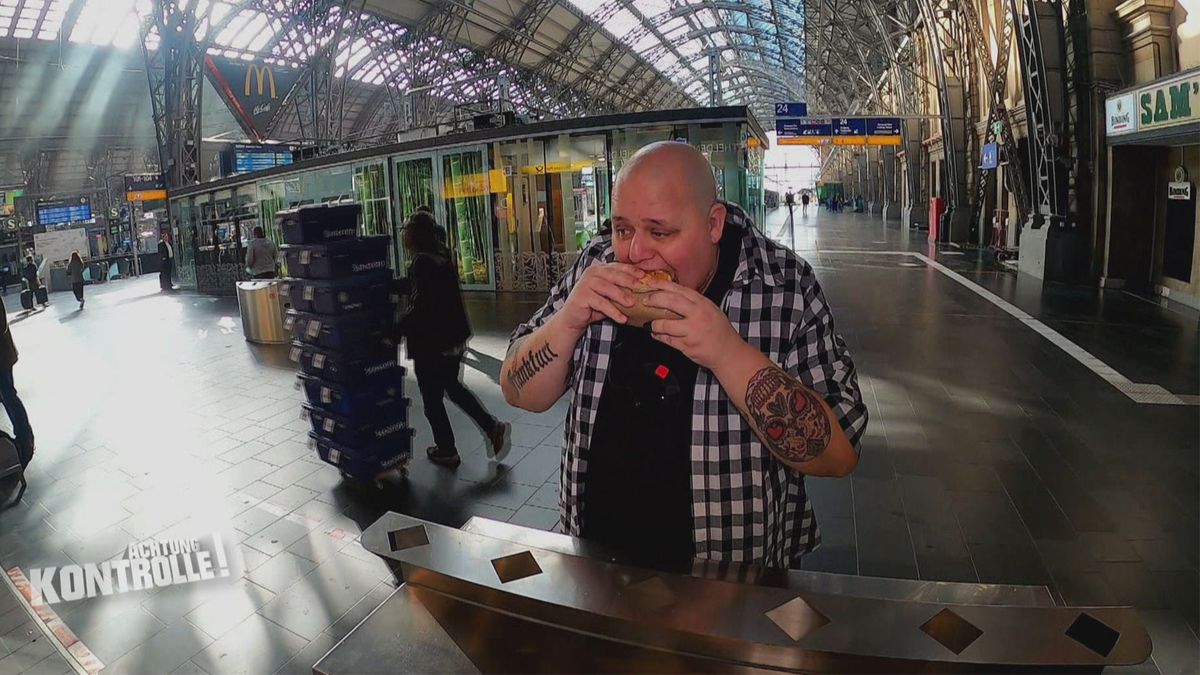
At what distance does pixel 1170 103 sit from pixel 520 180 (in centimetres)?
1051

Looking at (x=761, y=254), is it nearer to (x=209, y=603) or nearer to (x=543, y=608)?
(x=543, y=608)

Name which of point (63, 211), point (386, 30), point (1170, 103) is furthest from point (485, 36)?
point (1170, 103)

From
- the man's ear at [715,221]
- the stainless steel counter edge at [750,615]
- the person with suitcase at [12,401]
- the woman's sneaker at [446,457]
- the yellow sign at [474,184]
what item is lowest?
the woman's sneaker at [446,457]

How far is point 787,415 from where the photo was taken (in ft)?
4.45

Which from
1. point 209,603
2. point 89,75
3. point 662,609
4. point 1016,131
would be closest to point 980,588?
point 662,609

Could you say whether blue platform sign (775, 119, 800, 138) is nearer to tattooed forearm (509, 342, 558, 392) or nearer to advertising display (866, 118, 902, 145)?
advertising display (866, 118, 902, 145)

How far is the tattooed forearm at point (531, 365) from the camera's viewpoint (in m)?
1.58

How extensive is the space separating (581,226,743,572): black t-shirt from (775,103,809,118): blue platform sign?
25.2m

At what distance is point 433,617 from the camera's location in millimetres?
1238

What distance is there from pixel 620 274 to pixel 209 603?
3377mm

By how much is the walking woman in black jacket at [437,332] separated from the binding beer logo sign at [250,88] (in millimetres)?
21519

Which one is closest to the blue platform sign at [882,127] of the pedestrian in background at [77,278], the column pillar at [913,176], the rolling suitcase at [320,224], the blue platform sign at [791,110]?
the blue platform sign at [791,110]

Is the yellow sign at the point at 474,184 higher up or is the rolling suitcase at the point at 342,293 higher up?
the yellow sign at the point at 474,184

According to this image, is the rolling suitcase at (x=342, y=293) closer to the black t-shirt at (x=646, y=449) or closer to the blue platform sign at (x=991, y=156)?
the black t-shirt at (x=646, y=449)
